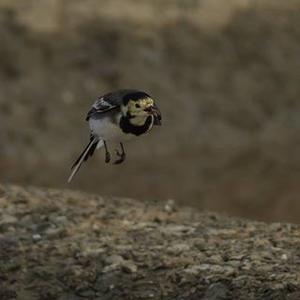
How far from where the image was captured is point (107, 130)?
655 centimetres

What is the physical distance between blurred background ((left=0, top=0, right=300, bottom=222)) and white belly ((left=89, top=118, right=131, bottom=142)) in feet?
31.0

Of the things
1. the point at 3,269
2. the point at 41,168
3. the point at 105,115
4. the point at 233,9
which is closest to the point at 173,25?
the point at 233,9

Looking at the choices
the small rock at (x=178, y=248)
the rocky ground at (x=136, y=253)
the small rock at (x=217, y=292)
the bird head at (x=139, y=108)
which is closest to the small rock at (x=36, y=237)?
the rocky ground at (x=136, y=253)

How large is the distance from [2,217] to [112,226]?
3.66 feet

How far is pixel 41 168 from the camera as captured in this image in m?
16.6

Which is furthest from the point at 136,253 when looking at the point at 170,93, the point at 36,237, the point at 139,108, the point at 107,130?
the point at 170,93

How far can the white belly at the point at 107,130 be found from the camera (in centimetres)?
640

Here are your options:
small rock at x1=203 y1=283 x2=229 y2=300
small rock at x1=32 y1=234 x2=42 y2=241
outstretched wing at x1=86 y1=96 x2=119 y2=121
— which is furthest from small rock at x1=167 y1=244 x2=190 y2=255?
outstretched wing at x1=86 y1=96 x2=119 y2=121

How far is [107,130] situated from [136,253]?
11.2 feet

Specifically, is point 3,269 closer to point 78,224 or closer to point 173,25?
point 78,224

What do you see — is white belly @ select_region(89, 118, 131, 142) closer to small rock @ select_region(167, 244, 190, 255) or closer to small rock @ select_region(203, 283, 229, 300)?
small rock @ select_region(203, 283, 229, 300)

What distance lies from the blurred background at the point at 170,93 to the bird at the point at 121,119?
9443 mm

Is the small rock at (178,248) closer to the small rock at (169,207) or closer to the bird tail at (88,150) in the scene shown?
the small rock at (169,207)

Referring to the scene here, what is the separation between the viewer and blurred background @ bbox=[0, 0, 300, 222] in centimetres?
1659
